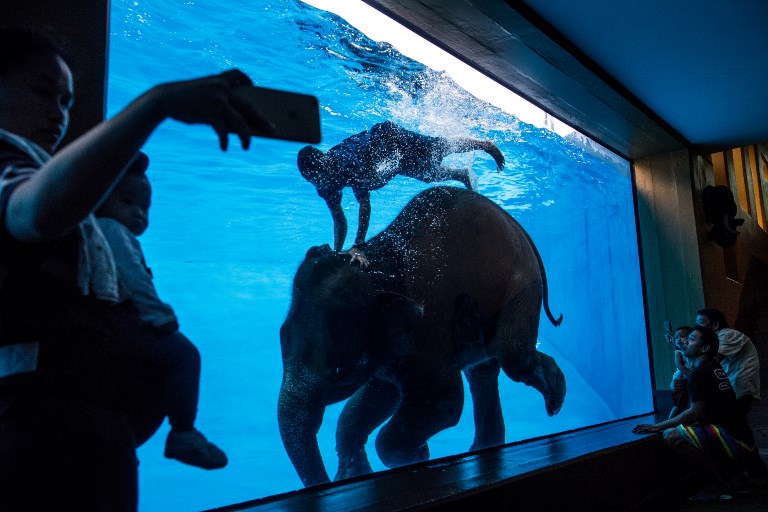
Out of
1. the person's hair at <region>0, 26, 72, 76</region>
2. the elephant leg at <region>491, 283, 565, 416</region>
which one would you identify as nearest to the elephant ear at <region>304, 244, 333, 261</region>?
the elephant leg at <region>491, 283, 565, 416</region>

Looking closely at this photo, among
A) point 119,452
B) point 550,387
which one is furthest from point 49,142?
point 550,387

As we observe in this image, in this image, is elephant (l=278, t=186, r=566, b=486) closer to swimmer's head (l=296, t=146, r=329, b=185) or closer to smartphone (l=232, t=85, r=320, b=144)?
swimmer's head (l=296, t=146, r=329, b=185)

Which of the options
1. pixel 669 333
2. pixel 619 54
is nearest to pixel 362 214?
pixel 619 54

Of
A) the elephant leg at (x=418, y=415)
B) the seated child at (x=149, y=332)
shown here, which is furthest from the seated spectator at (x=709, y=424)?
the seated child at (x=149, y=332)

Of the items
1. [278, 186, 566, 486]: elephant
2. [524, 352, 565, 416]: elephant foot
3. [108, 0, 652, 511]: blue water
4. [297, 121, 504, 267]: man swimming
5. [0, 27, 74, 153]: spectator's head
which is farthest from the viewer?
[524, 352, 565, 416]: elephant foot

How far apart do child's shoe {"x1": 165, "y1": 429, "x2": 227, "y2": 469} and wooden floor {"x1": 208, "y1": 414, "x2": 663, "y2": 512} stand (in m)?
0.70

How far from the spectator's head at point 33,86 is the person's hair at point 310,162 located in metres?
1.56

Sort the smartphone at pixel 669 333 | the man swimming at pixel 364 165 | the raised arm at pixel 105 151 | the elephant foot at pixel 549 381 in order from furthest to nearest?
the smartphone at pixel 669 333, the elephant foot at pixel 549 381, the man swimming at pixel 364 165, the raised arm at pixel 105 151

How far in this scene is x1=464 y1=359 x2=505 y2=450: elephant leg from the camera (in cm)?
382

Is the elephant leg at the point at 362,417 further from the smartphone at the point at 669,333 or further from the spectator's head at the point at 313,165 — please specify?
the smartphone at the point at 669,333

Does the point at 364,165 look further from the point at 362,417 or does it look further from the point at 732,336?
the point at 732,336

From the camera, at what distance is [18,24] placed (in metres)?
1.54

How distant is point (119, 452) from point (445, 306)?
220 cm

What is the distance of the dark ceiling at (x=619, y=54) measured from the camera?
3.91 metres
